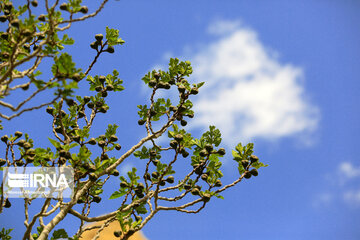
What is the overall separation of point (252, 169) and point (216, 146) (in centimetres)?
102

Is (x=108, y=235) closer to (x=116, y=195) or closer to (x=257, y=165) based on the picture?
(x=116, y=195)

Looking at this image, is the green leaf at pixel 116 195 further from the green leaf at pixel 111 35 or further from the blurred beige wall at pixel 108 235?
the blurred beige wall at pixel 108 235

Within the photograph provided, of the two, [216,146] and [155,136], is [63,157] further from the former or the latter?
[216,146]

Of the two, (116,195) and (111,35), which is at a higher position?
(111,35)

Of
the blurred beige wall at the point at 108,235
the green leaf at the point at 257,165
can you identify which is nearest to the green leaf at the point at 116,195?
the green leaf at the point at 257,165

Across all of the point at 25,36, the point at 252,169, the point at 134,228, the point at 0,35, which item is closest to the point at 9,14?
the point at 0,35

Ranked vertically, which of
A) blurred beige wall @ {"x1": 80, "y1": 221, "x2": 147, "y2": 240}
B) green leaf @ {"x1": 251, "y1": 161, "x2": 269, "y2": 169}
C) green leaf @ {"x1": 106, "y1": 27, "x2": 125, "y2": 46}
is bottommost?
green leaf @ {"x1": 251, "y1": 161, "x2": 269, "y2": 169}

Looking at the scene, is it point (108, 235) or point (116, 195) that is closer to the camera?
point (116, 195)

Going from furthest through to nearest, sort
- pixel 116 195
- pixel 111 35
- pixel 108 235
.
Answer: pixel 108 235
pixel 111 35
pixel 116 195

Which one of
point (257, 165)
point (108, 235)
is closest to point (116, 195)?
point (257, 165)

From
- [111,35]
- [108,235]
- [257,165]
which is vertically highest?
[108,235]

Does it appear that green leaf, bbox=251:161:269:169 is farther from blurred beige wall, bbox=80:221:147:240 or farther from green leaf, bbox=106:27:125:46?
blurred beige wall, bbox=80:221:147:240

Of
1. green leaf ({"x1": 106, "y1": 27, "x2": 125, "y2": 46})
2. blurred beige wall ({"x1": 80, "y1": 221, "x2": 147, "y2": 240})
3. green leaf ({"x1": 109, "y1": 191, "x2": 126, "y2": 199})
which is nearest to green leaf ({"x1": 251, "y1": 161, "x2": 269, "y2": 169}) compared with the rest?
green leaf ({"x1": 109, "y1": 191, "x2": 126, "y2": 199})

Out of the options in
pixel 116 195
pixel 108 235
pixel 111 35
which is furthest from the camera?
pixel 108 235
